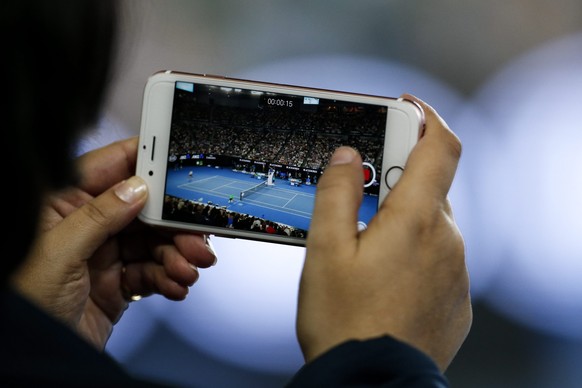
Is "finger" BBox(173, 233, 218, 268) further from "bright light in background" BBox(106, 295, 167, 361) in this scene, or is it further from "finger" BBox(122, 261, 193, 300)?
"bright light in background" BBox(106, 295, 167, 361)

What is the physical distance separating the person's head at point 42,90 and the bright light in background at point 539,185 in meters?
1.39

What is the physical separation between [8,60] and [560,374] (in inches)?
65.3

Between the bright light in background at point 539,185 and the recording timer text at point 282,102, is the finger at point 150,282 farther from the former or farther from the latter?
the bright light in background at point 539,185

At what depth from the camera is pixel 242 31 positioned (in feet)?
5.30

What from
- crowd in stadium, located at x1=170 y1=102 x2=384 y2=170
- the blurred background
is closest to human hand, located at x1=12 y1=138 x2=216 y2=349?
crowd in stadium, located at x1=170 y1=102 x2=384 y2=170

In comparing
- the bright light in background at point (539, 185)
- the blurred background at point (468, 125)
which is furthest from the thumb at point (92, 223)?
the bright light in background at point (539, 185)

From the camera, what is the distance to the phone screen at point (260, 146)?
83 cm

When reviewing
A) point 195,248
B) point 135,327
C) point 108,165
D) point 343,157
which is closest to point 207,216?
point 195,248

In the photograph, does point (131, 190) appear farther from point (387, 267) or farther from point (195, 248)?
point (387, 267)

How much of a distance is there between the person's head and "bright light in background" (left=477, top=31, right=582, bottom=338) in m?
Answer: 1.39

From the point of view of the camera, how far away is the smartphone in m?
0.83

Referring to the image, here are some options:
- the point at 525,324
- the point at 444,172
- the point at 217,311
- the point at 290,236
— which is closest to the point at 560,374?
the point at 525,324

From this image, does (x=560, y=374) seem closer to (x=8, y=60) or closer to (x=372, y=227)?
Answer: (x=372, y=227)

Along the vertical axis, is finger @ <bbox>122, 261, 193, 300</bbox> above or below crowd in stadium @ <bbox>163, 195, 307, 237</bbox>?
below
